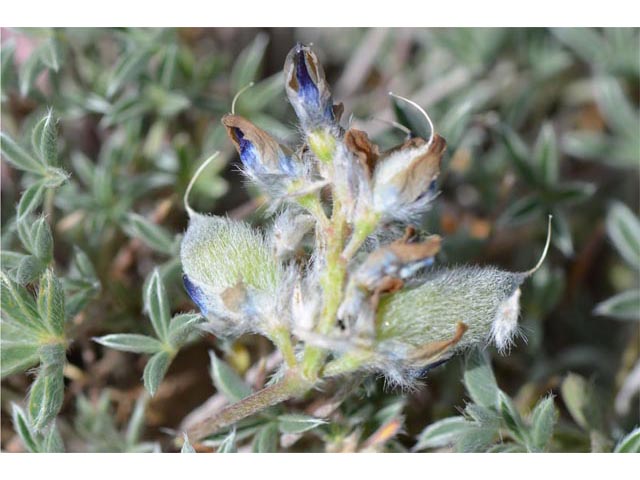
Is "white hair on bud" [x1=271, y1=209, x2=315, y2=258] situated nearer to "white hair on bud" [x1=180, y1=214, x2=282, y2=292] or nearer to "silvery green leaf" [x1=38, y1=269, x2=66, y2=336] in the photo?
"white hair on bud" [x1=180, y1=214, x2=282, y2=292]

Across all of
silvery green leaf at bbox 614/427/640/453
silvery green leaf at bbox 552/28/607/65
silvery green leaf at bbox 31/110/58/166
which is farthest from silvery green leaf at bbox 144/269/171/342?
silvery green leaf at bbox 552/28/607/65

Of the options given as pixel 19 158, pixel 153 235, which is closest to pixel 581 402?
pixel 153 235

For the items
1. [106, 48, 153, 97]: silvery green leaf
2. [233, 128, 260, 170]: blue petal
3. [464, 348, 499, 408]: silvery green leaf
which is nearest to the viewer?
[233, 128, 260, 170]: blue petal

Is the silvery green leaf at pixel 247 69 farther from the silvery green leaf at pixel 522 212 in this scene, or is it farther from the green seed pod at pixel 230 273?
the green seed pod at pixel 230 273

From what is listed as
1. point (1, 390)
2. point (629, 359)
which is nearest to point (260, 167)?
point (1, 390)

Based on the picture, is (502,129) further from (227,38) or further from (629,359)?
(227,38)

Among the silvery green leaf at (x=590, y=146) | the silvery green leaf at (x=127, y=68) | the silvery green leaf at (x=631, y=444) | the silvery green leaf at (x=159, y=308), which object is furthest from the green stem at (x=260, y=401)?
the silvery green leaf at (x=590, y=146)
